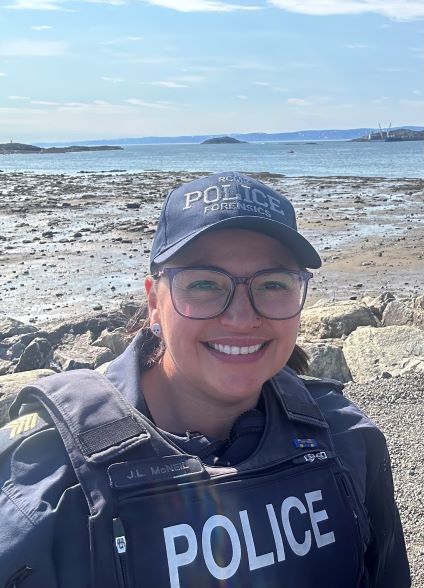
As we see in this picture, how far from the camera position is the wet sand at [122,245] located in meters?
Answer: 12.6

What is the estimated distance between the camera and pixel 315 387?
262cm

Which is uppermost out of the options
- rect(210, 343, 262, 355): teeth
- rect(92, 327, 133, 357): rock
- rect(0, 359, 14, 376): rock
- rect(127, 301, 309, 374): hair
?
rect(210, 343, 262, 355): teeth

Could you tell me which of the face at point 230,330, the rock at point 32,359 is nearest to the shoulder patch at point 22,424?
the face at point 230,330

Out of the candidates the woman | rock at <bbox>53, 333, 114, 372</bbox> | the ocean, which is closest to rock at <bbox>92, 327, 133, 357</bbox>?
rock at <bbox>53, 333, 114, 372</bbox>

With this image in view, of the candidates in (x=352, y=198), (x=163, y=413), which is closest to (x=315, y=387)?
(x=163, y=413)

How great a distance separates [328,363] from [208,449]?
4.94 m

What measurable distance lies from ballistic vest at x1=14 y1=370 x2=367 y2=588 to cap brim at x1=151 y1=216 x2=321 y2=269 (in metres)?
0.45

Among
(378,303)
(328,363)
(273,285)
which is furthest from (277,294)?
(378,303)

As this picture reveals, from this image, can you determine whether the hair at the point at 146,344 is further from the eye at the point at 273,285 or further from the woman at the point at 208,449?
the eye at the point at 273,285

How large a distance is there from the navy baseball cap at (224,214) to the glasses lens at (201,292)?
9 centimetres

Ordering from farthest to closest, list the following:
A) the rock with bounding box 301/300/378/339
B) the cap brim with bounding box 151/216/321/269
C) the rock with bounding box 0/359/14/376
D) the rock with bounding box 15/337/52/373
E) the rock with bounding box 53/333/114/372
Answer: the rock with bounding box 301/300/378/339, the rock with bounding box 0/359/14/376, the rock with bounding box 15/337/52/373, the rock with bounding box 53/333/114/372, the cap brim with bounding box 151/216/321/269

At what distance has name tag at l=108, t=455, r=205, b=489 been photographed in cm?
187

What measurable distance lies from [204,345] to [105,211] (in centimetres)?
2400

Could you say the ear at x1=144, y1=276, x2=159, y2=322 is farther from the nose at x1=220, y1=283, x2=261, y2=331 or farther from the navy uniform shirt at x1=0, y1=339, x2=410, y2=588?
the nose at x1=220, y1=283, x2=261, y2=331
